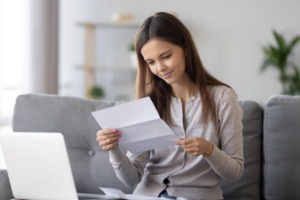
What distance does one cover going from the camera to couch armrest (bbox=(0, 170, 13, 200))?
1593 mm

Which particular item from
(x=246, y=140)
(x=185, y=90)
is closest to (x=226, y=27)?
(x=246, y=140)

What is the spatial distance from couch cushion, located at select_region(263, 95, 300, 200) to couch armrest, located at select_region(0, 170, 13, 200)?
34.7 inches

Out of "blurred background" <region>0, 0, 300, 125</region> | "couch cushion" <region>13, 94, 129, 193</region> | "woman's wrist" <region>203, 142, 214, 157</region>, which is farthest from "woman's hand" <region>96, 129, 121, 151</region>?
"blurred background" <region>0, 0, 300, 125</region>

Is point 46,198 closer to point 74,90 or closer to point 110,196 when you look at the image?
point 110,196

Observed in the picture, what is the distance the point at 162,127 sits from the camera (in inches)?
55.6

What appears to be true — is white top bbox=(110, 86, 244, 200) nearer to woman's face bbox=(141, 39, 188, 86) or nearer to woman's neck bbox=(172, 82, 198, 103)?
woman's neck bbox=(172, 82, 198, 103)

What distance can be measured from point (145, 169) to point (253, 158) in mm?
401

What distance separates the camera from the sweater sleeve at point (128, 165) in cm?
161

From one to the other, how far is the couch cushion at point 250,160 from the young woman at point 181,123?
0.20 meters

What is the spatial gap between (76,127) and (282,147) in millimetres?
743

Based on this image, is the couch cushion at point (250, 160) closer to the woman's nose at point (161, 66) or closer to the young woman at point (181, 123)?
the young woman at point (181, 123)

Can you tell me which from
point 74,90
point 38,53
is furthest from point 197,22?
point 38,53

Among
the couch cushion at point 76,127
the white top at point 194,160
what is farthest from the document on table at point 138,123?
the couch cushion at point 76,127

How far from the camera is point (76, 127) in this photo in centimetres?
189
